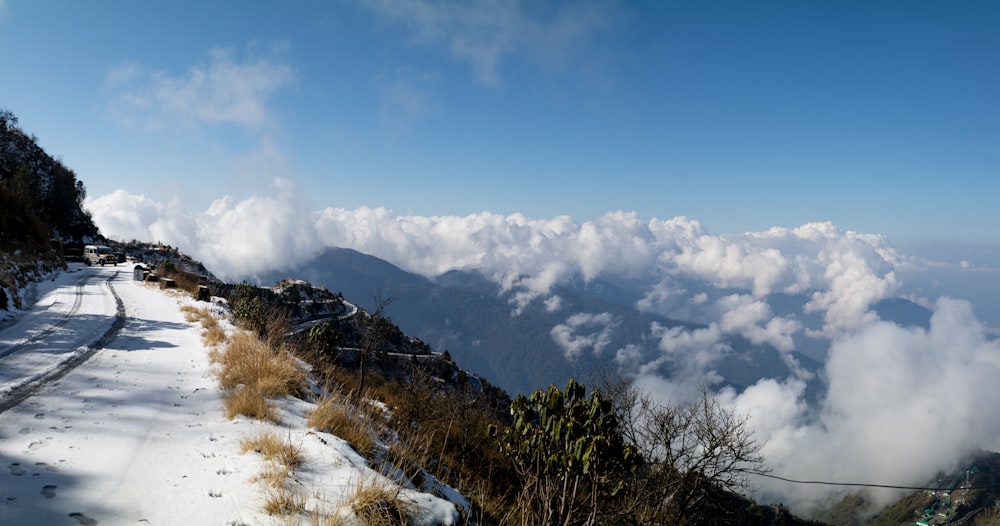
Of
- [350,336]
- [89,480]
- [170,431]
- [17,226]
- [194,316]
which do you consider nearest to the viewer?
[89,480]

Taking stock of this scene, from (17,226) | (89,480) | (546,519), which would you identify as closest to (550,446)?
(546,519)

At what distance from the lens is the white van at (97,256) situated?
39.2 m

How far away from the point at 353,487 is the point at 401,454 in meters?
1.41

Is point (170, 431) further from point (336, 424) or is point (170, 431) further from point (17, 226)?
point (17, 226)

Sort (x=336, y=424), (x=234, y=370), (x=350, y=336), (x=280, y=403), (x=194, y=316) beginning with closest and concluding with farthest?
(x=336, y=424), (x=280, y=403), (x=234, y=370), (x=194, y=316), (x=350, y=336)

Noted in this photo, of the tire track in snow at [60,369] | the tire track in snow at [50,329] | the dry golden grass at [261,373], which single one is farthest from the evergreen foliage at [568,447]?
the tire track in snow at [50,329]

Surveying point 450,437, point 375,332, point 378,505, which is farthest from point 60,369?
point 375,332

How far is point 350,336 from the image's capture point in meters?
64.4

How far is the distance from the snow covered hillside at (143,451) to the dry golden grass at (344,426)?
0.76 ft

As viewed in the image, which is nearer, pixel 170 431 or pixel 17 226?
pixel 170 431

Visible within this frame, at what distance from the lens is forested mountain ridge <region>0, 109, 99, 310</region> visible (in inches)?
974

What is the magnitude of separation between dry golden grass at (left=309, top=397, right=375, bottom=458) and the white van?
45.7 metres

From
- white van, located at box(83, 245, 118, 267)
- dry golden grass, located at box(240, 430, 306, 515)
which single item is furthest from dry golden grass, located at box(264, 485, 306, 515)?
white van, located at box(83, 245, 118, 267)

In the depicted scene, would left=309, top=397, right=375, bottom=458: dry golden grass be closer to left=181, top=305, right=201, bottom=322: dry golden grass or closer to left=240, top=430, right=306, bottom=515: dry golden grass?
left=240, top=430, right=306, bottom=515: dry golden grass
